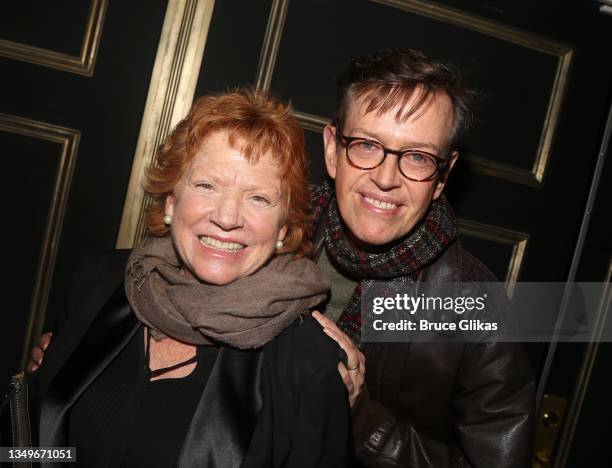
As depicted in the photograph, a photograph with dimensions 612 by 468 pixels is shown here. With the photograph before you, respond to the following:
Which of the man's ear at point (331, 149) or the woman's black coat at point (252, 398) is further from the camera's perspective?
the man's ear at point (331, 149)

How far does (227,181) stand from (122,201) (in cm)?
86

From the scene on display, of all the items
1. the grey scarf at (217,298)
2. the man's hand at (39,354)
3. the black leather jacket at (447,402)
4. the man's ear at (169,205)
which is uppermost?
the man's ear at (169,205)

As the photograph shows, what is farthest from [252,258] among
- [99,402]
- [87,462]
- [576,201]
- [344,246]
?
[576,201]

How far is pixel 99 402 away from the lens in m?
1.80

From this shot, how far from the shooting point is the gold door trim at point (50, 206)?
234 cm

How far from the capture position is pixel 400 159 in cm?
189

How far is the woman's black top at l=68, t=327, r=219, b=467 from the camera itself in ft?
5.50

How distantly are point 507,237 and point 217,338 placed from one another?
1.45 metres

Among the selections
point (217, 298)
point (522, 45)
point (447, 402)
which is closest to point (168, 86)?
point (217, 298)

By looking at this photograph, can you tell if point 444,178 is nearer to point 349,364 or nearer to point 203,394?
point 349,364

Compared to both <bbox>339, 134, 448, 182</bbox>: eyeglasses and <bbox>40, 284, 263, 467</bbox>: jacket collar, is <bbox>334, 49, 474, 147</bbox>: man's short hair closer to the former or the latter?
<bbox>339, 134, 448, 182</bbox>: eyeglasses

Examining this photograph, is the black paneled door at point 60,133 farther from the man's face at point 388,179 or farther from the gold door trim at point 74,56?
the man's face at point 388,179

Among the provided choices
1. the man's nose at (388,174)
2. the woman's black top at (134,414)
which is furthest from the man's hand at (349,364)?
the man's nose at (388,174)

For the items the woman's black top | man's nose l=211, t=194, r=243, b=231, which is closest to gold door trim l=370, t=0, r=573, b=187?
man's nose l=211, t=194, r=243, b=231
